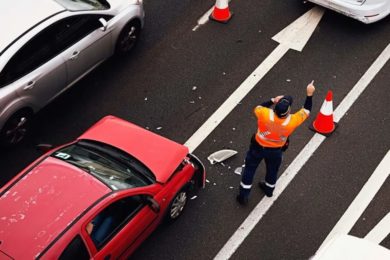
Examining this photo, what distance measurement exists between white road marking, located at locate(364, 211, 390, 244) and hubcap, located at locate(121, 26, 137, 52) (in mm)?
5132

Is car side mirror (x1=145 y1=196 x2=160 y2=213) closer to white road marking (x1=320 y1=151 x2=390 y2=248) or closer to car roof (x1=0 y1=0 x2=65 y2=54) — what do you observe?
white road marking (x1=320 y1=151 x2=390 y2=248)

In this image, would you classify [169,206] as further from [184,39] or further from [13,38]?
[184,39]

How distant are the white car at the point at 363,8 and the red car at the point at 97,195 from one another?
14.2 feet

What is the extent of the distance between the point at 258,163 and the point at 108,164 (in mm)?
2048

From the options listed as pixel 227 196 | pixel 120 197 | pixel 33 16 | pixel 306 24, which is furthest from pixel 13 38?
pixel 306 24

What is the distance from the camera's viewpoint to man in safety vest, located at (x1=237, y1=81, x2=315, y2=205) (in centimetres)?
731

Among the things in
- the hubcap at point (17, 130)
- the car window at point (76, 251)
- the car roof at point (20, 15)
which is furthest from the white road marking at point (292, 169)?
the car roof at point (20, 15)

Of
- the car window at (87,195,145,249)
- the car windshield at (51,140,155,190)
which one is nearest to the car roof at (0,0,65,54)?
the car windshield at (51,140,155,190)

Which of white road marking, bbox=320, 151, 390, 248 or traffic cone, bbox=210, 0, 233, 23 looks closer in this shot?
white road marking, bbox=320, 151, 390, 248

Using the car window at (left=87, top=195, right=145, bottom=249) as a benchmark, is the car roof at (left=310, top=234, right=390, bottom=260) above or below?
below

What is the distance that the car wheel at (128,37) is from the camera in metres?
10.1

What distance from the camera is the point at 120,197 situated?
22.4 ft

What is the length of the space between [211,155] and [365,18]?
386cm

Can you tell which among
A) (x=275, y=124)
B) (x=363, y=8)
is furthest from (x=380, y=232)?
(x=363, y=8)
